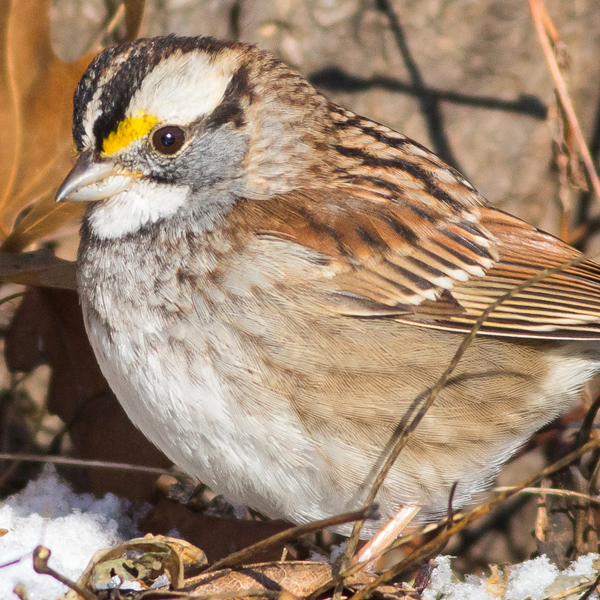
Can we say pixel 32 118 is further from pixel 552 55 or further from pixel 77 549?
pixel 552 55

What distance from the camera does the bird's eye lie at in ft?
5.97

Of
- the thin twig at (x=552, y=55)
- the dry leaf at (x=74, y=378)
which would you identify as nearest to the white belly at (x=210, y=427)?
the dry leaf at (x=74, y=378)

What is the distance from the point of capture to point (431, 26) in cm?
258

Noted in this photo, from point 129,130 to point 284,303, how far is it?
51cm

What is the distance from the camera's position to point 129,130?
5.88ft

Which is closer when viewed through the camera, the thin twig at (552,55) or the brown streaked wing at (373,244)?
the brown streaked wing at (373,244)

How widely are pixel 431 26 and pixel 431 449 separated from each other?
1.40 meters

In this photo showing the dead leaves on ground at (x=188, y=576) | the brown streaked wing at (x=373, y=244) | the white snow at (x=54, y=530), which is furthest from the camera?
the brown streaked wing at (x=373, y=244)

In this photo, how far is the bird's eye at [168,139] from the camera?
1820 millimetres

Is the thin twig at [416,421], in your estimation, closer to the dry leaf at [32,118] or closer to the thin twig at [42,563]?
the thin twig at [42,563]

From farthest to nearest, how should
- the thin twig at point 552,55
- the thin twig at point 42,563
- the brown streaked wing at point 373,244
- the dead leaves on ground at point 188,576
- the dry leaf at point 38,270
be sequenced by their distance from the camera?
1. the thin twig at point 552,55
2. the dry leaf at point 38,270
3. the brown streaked wing at point 373,244
4. the dead leaves on ground at point 188,576
5. the thin twig at point 42,563

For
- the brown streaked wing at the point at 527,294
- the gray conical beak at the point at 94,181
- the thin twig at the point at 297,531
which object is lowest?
the thin twig at the point at 297,531

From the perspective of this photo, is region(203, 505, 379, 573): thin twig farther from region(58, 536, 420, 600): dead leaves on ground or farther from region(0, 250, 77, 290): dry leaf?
region(0, 250, 77, 290): dry leaf

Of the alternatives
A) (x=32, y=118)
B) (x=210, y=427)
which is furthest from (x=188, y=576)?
(x=32, y=118)
